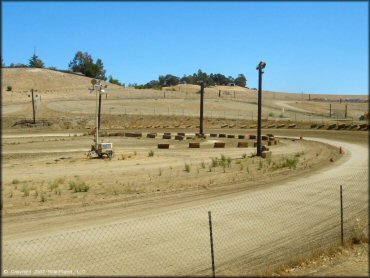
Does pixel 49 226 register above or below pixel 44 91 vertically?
below

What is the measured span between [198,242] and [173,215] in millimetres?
3351

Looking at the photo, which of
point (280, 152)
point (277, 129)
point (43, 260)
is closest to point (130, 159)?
point (280, 152)

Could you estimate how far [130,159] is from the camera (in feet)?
111

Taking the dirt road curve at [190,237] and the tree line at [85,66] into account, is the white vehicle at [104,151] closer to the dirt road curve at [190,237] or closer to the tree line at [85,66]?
the dirt road curve at [190,237]

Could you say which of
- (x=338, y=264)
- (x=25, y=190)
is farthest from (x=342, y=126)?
(x=338, y=264)

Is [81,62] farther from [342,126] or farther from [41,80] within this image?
[342,126]

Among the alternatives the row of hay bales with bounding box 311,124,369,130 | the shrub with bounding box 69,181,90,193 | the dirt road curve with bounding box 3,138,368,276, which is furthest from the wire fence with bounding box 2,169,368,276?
the row of hay bales with bounding box 311,124,369,130

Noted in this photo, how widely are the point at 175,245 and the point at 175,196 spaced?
6984 millimetres

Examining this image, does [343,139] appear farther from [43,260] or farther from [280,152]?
[43,260]

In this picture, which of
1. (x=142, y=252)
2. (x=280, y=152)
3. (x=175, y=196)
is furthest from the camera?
(x=280, y=152)

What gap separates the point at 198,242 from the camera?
13031 millimetres

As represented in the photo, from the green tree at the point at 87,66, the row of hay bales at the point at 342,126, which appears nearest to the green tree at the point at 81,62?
the green tree at the point at 87,66

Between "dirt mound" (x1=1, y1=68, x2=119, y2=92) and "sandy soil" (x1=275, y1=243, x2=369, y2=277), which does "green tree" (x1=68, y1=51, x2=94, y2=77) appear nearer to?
"dirt mound" (x1=1, y1=68, x2=119, y2=92)

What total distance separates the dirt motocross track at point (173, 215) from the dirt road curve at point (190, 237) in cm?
3
